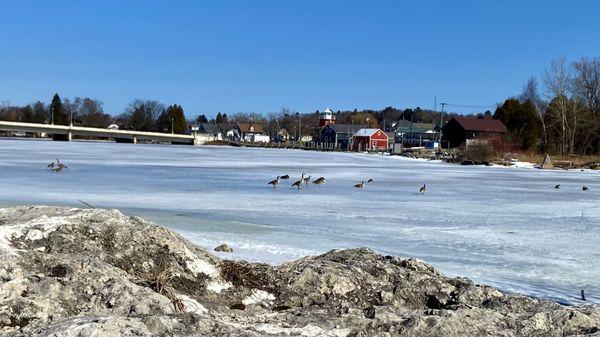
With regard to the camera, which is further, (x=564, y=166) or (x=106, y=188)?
(x=564, y=166)

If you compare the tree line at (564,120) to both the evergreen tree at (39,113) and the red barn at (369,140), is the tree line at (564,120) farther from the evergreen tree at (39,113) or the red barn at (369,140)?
the evergreen tree at (39,113)

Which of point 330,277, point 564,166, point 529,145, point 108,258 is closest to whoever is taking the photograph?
point 108,258

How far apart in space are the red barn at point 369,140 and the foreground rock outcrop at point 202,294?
115 metres

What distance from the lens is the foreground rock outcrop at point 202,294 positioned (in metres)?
2.54

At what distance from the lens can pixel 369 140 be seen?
11981 cm

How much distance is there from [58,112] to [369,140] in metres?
75.8

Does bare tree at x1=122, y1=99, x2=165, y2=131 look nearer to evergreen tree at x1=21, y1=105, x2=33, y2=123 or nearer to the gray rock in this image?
evergreen tree at x1=21, y1=105, x2=33, y2=123

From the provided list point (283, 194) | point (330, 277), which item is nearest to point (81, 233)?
point (330, 277)

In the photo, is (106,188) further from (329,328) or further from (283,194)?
(329,328)

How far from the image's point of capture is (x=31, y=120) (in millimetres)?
148750

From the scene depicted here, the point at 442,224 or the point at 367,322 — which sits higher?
the point at 367,322

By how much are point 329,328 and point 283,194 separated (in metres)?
17.4

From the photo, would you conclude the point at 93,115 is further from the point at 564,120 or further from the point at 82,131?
the point at 564,120

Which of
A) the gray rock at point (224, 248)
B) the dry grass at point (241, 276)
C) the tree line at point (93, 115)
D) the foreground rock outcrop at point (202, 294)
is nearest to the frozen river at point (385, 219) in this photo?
the gray rock at point (224, 248)
